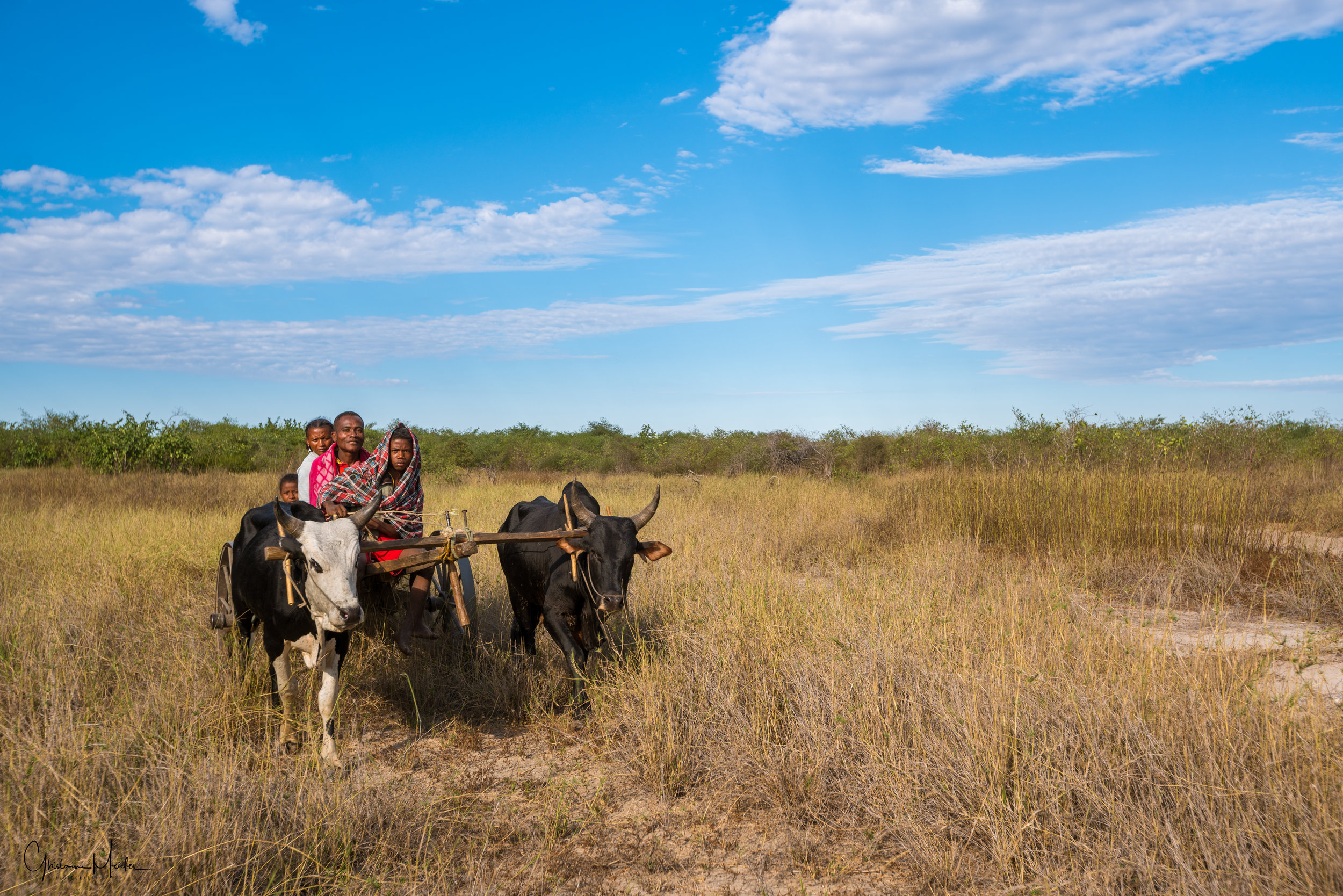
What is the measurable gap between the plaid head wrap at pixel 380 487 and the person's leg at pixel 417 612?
0.86 ft

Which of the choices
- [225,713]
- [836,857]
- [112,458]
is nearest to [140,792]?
[225,713]

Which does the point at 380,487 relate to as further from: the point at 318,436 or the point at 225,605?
the point at 318,436

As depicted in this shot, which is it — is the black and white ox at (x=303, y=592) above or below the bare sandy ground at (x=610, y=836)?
above

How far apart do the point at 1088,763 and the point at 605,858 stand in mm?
2242

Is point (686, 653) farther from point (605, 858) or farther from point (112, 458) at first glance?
point (112, 458)

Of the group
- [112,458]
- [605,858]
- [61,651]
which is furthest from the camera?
[112,458]

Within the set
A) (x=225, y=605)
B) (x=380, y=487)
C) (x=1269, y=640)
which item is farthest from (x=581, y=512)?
(x=1269, y=640)

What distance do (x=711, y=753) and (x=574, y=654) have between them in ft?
4.77

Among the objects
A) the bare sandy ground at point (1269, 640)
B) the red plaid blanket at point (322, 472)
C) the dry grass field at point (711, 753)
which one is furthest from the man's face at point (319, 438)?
the bare sandy ground at point (1269, 640)

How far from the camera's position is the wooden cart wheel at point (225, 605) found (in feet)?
18.2

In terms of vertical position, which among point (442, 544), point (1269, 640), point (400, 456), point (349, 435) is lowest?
point (1269, 640)

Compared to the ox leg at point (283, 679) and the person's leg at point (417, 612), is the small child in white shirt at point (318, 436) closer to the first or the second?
the person's leg at point (417, 612)

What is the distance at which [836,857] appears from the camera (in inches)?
139

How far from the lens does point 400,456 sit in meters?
6.09
